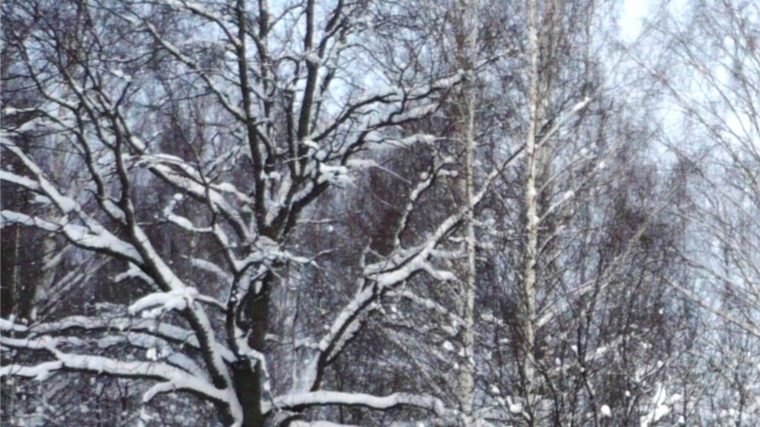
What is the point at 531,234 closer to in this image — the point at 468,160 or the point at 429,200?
the point at 468,160

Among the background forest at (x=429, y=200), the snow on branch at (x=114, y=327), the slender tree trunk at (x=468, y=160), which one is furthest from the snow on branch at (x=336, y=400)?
the slender tree trunk at (x=468, y=160)

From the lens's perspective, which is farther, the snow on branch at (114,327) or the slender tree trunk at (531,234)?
the snow on branch at (114,327)

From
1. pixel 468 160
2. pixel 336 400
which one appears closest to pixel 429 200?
pixel 468 160

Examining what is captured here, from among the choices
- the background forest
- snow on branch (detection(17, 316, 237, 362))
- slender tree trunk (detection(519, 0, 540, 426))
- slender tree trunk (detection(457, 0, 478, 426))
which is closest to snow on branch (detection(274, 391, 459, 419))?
the background forest

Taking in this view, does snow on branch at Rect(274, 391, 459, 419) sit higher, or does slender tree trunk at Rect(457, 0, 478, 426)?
slender tree trunk at Rect(457, 0, 478, 426)

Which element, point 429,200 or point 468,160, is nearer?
point 468,160

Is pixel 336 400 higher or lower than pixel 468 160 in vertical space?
Result: lower

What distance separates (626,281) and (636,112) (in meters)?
3.97

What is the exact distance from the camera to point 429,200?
11.4 metres

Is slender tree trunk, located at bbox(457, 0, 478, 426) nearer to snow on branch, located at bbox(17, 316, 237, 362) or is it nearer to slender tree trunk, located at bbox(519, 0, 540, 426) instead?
slender tree trunk, located at bbox(519, 0, 540, 426)

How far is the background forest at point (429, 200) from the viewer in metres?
7.39

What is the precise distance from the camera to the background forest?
7395mm

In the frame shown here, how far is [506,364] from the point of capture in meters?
7.35

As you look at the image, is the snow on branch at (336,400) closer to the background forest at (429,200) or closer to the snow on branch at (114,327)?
the background forest at (429,200)
